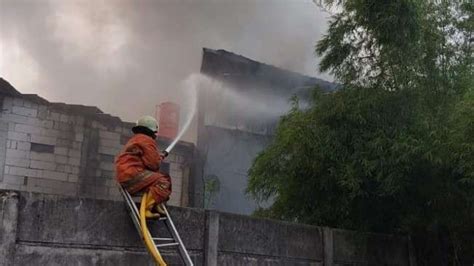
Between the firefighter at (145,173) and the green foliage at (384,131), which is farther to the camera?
the green foliage at (384,131)

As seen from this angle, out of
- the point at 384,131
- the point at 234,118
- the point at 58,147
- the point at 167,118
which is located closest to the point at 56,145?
the point at 58,147

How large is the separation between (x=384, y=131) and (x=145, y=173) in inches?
114

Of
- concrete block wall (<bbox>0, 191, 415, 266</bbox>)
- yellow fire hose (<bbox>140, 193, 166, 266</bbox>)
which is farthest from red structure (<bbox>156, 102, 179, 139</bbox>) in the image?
yellow fire hose (<bbox>140, 193, 166, 266</bbox>)

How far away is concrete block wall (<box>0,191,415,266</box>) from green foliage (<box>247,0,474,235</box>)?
22.5 inches

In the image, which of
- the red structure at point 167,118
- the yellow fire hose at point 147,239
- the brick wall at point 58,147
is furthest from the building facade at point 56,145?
the yellow fire hose at point 147,239

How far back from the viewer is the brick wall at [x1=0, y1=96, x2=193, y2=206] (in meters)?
10.8

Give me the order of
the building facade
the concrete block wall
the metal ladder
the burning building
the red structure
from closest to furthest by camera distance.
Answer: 1. the concrete block wall
2. the metal ladder
3. the building facade
4. the red structure
5. the burning building

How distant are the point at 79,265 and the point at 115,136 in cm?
861

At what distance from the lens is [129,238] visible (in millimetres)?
3920

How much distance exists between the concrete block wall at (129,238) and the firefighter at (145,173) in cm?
26

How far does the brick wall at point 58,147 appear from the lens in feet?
35.5

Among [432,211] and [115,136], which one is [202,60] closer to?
[115,136]

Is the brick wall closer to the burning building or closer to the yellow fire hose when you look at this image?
the burning building

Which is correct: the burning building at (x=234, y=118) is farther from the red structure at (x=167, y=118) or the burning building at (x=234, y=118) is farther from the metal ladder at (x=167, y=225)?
the metal ladder at (x=167, y=225)
